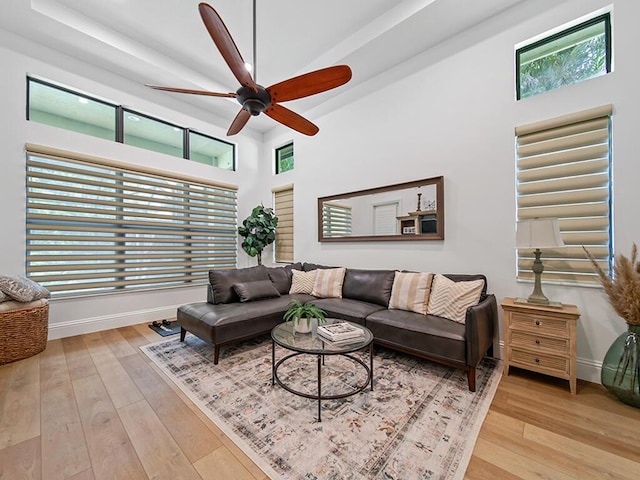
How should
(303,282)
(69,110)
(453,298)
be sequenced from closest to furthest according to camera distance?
(453,298) < (69,110) < (303,282)

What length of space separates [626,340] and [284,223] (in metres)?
4.50

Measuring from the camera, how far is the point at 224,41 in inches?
66.1

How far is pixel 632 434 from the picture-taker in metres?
1.60

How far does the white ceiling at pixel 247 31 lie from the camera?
8.93ft

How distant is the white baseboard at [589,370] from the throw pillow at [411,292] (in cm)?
128

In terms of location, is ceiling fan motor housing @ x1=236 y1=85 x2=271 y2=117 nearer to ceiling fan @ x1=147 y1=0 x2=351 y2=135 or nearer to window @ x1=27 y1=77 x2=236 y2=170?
ceiling fan @ x1=147 y1=0 x2=351 y2=135

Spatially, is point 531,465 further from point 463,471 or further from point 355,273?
point 355,273

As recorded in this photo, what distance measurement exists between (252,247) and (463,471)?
13.8ft

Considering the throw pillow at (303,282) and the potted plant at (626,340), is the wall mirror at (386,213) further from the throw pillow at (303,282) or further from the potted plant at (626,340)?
the potted plant at (626,340)

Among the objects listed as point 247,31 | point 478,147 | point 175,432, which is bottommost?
point 175,432

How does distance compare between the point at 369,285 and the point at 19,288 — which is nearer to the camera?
the point at 19,288

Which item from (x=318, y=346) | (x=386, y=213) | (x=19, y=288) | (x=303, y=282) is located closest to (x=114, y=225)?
(x=19, y=288)

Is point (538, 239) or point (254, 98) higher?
point (254, 98)

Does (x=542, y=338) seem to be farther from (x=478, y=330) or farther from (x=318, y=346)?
(x=318, y=346)
